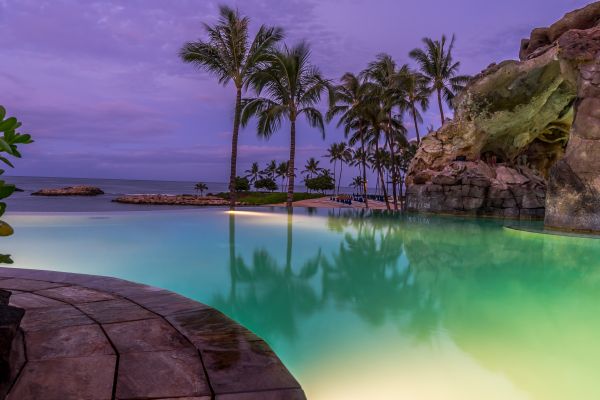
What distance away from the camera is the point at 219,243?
29.3ft

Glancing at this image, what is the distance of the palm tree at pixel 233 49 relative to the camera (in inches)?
723

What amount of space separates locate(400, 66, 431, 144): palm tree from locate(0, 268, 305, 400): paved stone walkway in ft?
82.5

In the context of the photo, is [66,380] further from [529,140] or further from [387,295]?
[529,140]

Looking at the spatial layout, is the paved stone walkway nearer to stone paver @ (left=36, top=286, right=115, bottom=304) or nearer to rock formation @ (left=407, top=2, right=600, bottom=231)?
stone paver @ (left=36, top=286, right=115, bottom=304)

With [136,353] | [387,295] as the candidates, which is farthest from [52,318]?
[387,295]

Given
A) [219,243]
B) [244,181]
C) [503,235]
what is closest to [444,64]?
[503,235]

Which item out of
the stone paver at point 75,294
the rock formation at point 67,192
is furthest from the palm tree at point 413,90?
the rock formation at point 67,192

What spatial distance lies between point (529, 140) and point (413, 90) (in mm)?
8654

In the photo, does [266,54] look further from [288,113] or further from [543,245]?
[543,245]

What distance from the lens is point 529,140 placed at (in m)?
20.5

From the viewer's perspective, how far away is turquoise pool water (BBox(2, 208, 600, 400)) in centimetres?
290

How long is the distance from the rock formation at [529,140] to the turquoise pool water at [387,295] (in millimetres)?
3143

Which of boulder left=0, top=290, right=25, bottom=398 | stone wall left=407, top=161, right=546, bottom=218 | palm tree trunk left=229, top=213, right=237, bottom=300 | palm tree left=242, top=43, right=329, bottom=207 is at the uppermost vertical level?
palm tree left=242, top=43, right=329, bottom=207

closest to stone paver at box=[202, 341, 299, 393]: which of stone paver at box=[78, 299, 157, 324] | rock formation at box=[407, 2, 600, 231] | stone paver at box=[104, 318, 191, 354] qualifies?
stone paver at box=[104, 318, 191, 354]
